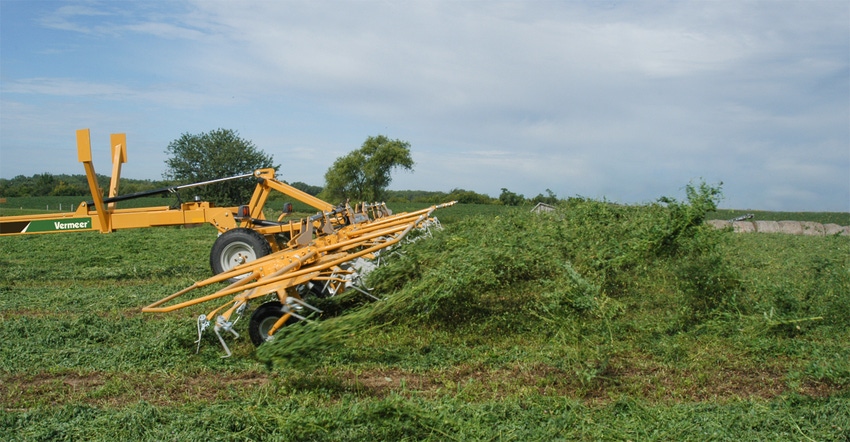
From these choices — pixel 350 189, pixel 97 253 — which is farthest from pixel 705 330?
A: pixel 350 189

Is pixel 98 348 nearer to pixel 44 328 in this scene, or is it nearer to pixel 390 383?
pixel 44 328

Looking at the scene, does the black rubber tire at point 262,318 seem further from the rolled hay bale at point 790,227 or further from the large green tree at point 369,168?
the large green tree at point 369,168

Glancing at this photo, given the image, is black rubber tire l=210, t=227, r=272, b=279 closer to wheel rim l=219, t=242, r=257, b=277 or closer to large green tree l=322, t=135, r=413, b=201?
wheel rim l=219, t=242, r=257, b=277

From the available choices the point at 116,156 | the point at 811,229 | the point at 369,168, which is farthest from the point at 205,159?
the point at 811,229

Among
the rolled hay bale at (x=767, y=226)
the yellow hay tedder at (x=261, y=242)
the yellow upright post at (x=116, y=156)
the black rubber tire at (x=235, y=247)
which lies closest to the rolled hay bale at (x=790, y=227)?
the rolled hay bale at (x=767, y=226)

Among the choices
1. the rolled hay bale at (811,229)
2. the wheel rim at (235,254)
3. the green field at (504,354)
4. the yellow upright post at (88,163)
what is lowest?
the green field at (504,354)

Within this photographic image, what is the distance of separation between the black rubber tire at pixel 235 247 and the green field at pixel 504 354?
2091 millimetres

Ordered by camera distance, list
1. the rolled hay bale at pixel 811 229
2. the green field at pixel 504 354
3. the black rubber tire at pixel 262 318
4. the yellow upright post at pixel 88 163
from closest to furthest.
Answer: the green field at pixel 504 354, the black rubber tire at pixel 262 318, the yellow upright post at pixel 88 163, the rolled hay bale at pixel 811 229

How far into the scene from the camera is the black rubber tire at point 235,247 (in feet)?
32.6

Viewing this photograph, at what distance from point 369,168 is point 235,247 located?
2190cm

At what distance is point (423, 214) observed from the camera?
8227 millimetres

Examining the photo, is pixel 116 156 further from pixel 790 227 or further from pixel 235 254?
pixel 790 227

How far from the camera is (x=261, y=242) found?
9.95 meters

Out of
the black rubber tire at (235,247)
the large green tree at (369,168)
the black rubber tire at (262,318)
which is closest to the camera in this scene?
the black rubber tire at (262,318)
